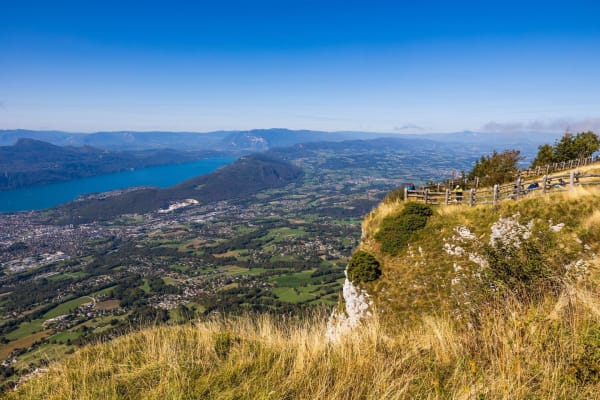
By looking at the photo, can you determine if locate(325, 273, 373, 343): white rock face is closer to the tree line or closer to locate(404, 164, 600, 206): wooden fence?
locate(404, 164, 600, 206): wooden fence

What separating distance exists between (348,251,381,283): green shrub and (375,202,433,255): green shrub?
132cm

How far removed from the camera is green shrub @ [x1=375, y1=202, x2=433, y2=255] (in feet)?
54.4

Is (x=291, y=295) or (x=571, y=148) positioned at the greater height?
(x=571, y=148)

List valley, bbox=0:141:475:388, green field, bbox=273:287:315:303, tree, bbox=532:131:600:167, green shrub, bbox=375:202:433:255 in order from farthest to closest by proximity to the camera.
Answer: green field, bbox=273:287:315:303, valley, bbox=0:141:475:388, tree, bbox=532:131:600:167, green shrub, bbox=375:202:433:255

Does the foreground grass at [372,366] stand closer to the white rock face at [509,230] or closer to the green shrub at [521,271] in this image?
the green shrub at [521,271]

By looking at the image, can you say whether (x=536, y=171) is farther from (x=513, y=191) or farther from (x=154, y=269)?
(x=154, y=269)

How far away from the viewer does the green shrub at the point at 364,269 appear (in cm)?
1540

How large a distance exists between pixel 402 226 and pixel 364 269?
3682mm

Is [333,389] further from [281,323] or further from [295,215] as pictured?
[295,215]

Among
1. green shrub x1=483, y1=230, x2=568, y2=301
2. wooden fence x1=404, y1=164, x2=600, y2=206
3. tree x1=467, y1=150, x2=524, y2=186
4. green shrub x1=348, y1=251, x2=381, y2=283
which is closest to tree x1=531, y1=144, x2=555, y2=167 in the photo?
tree x1=467, y1=150, x2=524, y2=186

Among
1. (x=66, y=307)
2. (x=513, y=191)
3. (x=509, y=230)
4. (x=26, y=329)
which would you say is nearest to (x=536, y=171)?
(x=513, y=191)

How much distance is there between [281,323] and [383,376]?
126 inches

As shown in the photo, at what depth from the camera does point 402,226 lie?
17.1m

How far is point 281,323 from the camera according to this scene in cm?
627
